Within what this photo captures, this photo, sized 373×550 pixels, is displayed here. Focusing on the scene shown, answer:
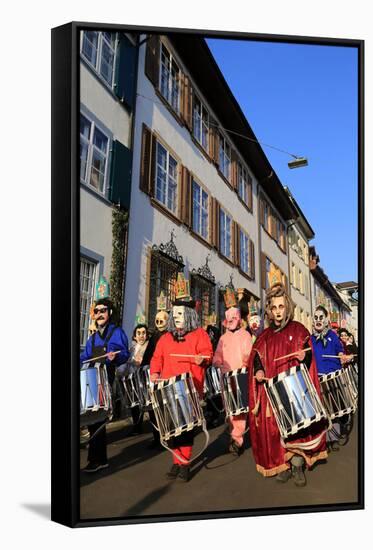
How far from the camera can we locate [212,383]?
7.51 metres

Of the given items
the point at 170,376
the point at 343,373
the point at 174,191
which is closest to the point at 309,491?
the point at 343,373

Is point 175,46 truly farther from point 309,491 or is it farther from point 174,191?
point 309,491

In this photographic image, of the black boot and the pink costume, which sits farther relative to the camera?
the pink costume

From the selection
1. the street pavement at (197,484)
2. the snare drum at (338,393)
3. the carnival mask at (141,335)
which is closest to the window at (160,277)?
the carnival mask at (141,335)

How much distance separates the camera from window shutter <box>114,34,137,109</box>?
7.19 meters

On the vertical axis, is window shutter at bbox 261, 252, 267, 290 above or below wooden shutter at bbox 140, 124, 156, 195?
below

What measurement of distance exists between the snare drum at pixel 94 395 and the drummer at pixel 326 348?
2.34 m

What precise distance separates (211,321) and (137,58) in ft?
9.35

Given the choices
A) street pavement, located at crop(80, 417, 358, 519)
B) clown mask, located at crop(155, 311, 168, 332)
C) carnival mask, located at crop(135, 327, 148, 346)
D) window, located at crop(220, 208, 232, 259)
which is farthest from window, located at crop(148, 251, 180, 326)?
street pavement, located at crop(80, 417, 358, 519)

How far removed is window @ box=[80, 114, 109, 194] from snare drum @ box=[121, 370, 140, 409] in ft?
6.16

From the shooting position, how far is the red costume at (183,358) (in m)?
7.32

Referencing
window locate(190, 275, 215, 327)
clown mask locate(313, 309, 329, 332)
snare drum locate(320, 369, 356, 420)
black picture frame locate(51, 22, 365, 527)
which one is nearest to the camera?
black picture frame locate(51, 22, 365, 527)

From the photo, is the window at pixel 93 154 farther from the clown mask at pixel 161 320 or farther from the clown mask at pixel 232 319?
the clown mask at pixel 232 319

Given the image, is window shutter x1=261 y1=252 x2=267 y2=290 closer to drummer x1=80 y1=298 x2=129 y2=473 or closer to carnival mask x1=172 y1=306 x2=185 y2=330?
carnival mask x1=172 y1=306 x2=185 y2=330
